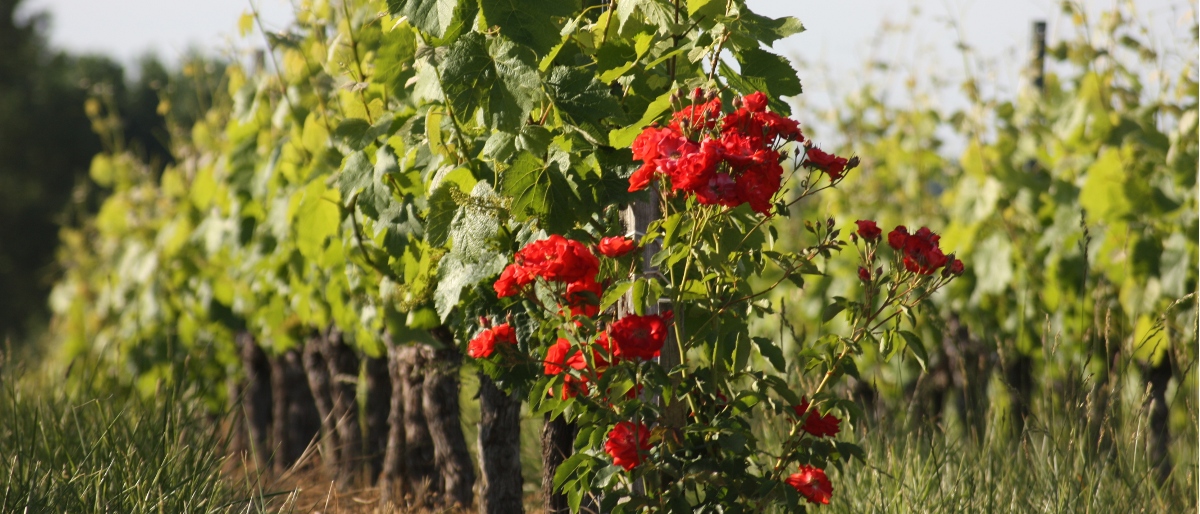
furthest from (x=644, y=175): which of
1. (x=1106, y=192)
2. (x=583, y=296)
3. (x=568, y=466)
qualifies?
(x=1106, y=192)

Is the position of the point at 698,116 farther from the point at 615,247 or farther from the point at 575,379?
the point at 575,379

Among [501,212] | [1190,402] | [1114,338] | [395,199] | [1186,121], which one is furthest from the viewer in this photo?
[1114,338]

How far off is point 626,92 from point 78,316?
593cm

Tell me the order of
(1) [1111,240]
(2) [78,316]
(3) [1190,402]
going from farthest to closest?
(2) [78,316] → (1) [1111,240] → (3) [1190,402]

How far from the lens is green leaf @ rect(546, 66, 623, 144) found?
200 cm

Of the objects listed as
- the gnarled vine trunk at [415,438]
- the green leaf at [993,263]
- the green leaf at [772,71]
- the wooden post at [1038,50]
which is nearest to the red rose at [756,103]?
the green leaf at [772,71]

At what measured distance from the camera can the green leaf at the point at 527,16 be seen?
1941mm

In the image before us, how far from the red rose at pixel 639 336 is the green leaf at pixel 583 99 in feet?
1.36

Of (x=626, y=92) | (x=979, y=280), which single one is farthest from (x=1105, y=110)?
(x=626, y=92)

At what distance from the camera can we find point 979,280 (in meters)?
4.61

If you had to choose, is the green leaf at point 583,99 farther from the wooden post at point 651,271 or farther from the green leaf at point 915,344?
the green leaf at point 915,344

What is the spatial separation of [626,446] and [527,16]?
2.62 feet

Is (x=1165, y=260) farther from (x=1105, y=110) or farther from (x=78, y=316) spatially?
(x=78, y=316)

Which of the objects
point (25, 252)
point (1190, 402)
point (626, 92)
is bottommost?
point (1190, 402)
